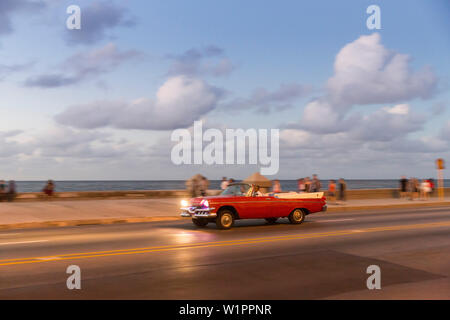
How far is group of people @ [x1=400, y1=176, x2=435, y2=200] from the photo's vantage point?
112 ft

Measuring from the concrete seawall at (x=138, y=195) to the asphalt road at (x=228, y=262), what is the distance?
41.4ft

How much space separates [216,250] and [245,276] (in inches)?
120

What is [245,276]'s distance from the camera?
27.3 feet

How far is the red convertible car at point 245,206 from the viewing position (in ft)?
52.4

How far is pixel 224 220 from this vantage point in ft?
52.7

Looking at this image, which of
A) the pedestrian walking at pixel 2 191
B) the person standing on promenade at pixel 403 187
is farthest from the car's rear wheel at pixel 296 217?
the person standing on promenade at pixel 403 187

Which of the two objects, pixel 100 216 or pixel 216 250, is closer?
pixel 216 250

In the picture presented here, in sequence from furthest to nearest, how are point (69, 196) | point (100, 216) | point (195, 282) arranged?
point (69, 196) < point (100, 216) < point (195, 282)

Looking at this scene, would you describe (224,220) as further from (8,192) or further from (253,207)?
(8,192)

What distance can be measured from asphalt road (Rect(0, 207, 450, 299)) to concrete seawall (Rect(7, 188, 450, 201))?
41.4 ft

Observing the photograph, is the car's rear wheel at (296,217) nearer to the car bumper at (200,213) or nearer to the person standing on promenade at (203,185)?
the car bumper at (200,213)
